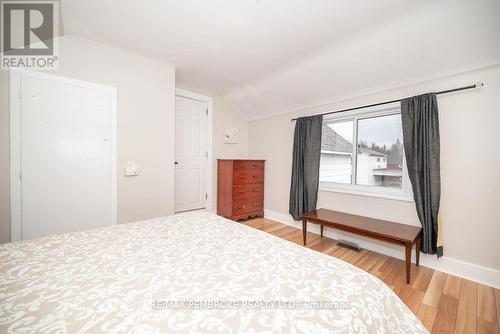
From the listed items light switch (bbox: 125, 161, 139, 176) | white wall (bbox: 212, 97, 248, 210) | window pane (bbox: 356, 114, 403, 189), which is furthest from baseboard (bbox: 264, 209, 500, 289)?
light switch (bbox: 125, 161, 139, 176)

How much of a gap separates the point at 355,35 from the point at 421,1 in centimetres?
52

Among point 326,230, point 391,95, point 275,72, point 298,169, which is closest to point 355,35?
point 391,95

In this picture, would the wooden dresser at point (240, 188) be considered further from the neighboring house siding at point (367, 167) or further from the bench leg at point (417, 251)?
the bench leg at point (417, 251)

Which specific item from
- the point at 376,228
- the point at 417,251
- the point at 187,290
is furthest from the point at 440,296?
the point at 187,290

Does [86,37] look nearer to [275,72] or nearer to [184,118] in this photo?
[184,118]

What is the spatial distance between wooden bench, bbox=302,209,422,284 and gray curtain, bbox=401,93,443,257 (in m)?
0.12

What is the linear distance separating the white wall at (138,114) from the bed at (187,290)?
129cm

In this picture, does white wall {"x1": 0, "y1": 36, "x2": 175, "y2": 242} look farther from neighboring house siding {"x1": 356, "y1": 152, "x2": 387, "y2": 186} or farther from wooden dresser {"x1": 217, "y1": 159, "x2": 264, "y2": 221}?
neighboring house siding {"x1": 356, "y1": 152, "x2": 387, "y2": 186}

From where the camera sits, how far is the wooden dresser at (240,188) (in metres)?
3.60

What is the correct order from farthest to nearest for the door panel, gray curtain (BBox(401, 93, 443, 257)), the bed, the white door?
the white door < gray curtain (BBox(401, 93, 443, 257)) < the door panel < the bed

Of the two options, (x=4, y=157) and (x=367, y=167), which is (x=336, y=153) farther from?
(x=4, y=157)

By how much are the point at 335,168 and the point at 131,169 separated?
2914 millimetres

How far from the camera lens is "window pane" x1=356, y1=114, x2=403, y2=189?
100.0 inches

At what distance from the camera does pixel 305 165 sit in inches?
128
